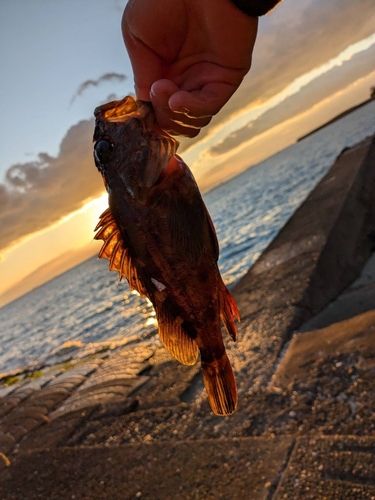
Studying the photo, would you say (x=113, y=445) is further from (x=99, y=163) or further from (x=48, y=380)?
(x=48, y=380)

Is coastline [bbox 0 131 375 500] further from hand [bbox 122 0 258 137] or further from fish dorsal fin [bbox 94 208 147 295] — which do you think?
hand [bbox 122 0 258 137]

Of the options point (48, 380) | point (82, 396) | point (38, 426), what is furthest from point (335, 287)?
point (48, 380)

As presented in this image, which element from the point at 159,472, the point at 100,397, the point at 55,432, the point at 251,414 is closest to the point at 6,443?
the point at 55,432

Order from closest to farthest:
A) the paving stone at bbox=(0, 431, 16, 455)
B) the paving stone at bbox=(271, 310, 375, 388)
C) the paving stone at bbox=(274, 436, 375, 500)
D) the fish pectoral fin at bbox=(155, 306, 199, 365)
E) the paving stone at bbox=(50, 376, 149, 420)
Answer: the fish pectoral fin at bbox=(155, 306, 199, 365), the paving stone at bbox=(274, 436, 375, 500), the paving stone at bbox=(271, 310, 375, 388), the paving stone at bbox=(0, 431, 16, 455), the paving stone at bbox=(50, 376, 149, 420)

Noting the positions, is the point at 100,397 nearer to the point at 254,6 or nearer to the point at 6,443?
the point at 6,443

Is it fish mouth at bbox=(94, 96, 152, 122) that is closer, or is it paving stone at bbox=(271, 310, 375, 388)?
fish mouth at bbox=(94, 96, 152, 122)

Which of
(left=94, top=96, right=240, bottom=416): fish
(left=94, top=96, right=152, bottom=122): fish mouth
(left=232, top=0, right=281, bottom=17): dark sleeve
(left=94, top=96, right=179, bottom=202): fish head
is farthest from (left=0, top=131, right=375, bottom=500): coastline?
(left=232, top=0, right=281, bottom=17): dark sleeve

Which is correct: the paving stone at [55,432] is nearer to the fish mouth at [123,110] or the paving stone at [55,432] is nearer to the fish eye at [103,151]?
the fish eye at [103,151]
